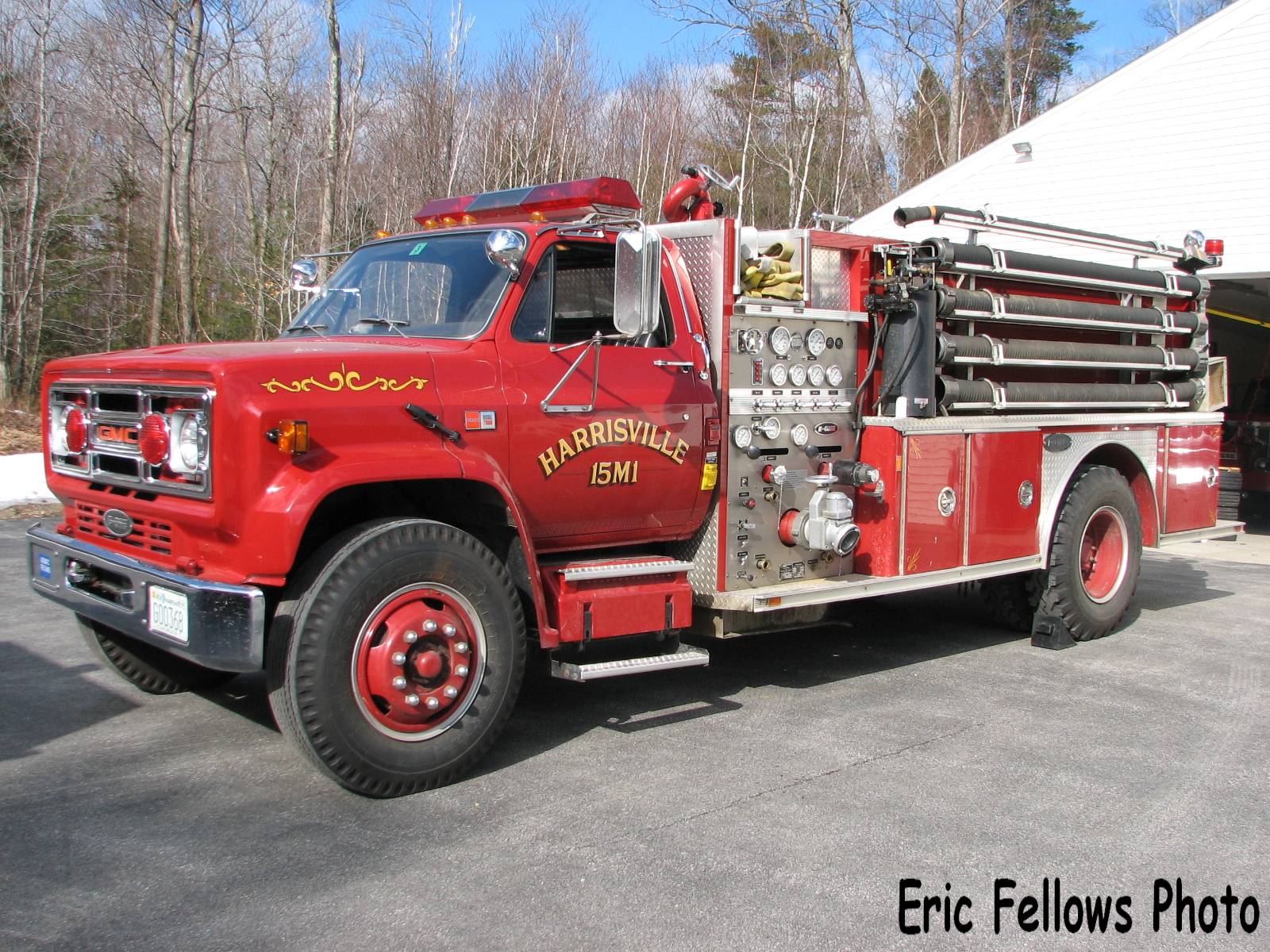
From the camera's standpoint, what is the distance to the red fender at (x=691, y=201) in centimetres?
609

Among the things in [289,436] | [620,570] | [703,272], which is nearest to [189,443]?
[289,436]

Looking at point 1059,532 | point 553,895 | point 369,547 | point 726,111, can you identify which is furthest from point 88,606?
point 726,111

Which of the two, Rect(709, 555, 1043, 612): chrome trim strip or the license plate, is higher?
the license plate

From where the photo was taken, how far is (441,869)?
3855 mm

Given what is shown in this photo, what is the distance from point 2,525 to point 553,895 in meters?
9.34

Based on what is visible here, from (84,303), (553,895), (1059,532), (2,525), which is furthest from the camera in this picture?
(84,303)

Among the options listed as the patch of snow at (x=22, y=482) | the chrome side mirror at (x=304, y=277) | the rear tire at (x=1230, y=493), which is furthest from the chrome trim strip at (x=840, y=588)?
the patch of snow at (x=22, y=482)

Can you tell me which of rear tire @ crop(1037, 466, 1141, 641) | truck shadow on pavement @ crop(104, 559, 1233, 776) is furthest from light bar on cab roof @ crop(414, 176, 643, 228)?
rear tire @ crop(1037, 466, 1141, 641)

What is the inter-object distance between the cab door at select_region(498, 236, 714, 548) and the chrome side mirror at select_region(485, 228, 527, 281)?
0.17 m

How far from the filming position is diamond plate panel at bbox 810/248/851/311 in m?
6.29

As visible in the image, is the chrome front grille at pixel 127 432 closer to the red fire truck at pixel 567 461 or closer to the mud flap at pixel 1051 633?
the red fire truck at pixel 567 461

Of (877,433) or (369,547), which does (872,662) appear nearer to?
(877,433)

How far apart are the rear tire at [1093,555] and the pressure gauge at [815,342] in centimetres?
245

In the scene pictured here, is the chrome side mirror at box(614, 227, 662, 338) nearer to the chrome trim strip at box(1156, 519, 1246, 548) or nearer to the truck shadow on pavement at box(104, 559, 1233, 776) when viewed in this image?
the truck shadow on pavement at box(104, 559, 1233, 776)
